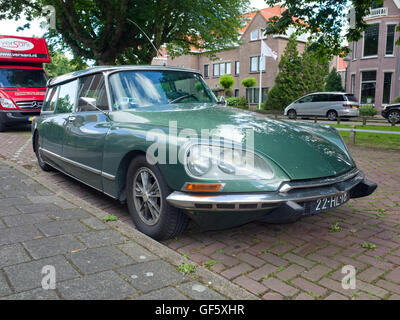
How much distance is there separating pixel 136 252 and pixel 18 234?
1179 mm

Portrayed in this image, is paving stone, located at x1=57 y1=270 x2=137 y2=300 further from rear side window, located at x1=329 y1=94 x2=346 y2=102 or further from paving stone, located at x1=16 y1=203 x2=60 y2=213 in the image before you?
rear side window, located at x1=329 y1=94 x2=346 y2=102

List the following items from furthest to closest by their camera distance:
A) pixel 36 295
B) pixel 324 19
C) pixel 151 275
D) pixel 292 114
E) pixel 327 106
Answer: pixel 292 114 → pixel 327 106 → pixel 324 19 → pixel 151 275 → pixel 36 295

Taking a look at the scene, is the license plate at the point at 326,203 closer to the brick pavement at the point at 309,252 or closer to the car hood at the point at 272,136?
the car hood at the point at 272,136

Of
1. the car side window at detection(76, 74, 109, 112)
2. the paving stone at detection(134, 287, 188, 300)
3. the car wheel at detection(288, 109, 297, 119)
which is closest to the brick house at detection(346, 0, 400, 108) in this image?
the car wheel at detection(288, 109, 297, 119)

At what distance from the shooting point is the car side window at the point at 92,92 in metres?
4.15

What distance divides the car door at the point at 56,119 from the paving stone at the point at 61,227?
1.66 meters

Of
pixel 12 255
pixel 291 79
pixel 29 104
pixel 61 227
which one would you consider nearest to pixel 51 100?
pixel 61 227

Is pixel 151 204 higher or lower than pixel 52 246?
higher

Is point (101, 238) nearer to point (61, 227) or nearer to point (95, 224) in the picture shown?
point (95, 224)

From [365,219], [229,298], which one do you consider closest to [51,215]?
[229,298]

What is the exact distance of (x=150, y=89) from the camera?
4141 millimetres

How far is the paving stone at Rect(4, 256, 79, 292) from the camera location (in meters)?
2.32

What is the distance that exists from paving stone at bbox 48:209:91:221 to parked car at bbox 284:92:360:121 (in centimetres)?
2049

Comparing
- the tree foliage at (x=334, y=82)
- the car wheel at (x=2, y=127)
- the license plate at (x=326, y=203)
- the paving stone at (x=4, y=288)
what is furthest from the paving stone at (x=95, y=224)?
the tree foliage at (x=334, y=82)
